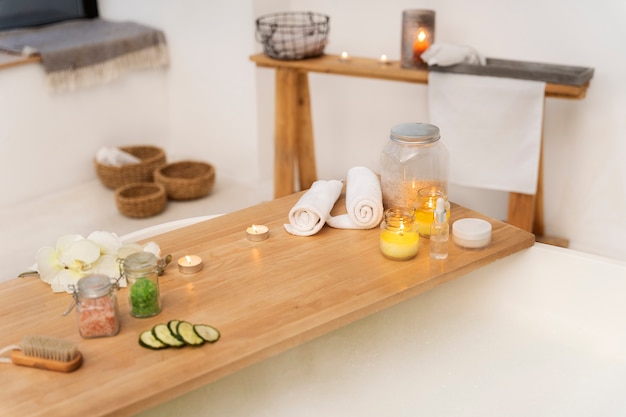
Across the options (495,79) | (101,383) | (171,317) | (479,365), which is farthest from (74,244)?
(495,79)

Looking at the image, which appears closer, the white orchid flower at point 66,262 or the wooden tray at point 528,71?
the white orchid flower at point 66,262

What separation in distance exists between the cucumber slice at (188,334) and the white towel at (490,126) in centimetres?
162

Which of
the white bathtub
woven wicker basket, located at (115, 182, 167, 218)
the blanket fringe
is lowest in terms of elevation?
woven wicker basket, located at (115, 182, 167, 218)

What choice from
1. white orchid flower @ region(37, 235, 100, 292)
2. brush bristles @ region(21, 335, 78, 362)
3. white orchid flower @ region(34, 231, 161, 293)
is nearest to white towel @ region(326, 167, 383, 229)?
white orchid flower @ region(34, 231, 161, 293)

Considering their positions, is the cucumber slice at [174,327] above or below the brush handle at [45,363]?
above

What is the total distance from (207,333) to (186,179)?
6.92 feet

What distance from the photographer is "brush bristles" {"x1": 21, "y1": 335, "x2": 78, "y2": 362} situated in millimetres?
1438

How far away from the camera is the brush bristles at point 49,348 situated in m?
1.44

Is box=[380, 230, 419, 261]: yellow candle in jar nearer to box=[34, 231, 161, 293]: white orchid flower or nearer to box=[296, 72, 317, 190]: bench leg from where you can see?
box=[34, 231, 161, 293]: white orchid flower

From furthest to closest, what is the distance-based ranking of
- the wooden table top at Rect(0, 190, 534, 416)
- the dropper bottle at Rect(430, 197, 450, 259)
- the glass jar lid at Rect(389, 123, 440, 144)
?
the glass jar lid at Rect(389, 123, 440, 144), the dropper bottle at Rect(430, 197, 450, 259), the wooden table top at Rect(0, 190, 534, 416)

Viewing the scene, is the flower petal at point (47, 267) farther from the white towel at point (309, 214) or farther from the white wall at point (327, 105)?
the white wall at point (327, 105)

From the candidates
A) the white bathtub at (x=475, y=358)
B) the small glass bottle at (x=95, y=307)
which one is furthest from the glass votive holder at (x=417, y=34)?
the small glass bottle at (x=95, y=307)

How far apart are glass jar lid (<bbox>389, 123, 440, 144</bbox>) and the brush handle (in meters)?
0.87

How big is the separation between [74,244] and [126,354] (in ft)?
1.11
